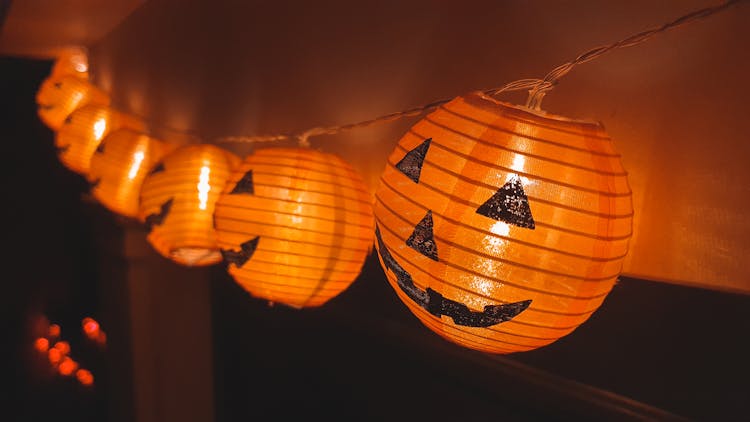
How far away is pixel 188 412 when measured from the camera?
13.6 ft

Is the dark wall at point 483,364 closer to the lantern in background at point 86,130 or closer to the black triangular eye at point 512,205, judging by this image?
the black triangular eye at point 512,205

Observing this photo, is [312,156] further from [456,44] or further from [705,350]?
[705,350]

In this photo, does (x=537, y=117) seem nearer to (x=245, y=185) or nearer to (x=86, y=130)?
(x=245, y=185)

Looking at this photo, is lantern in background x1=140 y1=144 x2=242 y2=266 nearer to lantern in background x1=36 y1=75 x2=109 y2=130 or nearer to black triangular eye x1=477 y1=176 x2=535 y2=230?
black triangular eye x1=477 y1=176 x2=535 y2=230

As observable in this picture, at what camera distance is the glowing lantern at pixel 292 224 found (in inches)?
57.4

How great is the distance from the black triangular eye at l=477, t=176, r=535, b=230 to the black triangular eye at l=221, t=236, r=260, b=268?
0.80 m

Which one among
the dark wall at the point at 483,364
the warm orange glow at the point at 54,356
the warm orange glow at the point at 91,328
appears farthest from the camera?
the warm orange glow at the point at 54,356

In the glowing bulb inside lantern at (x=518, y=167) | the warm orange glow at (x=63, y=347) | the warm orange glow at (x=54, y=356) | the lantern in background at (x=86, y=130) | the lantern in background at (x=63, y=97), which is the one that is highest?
the lantern in background at (x=63, y=97)

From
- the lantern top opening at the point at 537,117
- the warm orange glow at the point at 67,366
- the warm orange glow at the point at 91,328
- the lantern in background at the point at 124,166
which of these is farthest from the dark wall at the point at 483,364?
the warm orange glow at the point at 67,366

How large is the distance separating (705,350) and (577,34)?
2.92 ft

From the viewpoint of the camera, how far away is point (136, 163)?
105 inches

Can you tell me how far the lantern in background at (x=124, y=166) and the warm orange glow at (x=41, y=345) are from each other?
18.8 ft

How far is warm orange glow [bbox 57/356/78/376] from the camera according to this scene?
6.92 meters

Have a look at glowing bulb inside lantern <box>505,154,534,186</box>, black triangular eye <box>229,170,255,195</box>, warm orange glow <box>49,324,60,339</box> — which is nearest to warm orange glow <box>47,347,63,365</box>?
warm orange glow <box>49,324,60,339</box>
